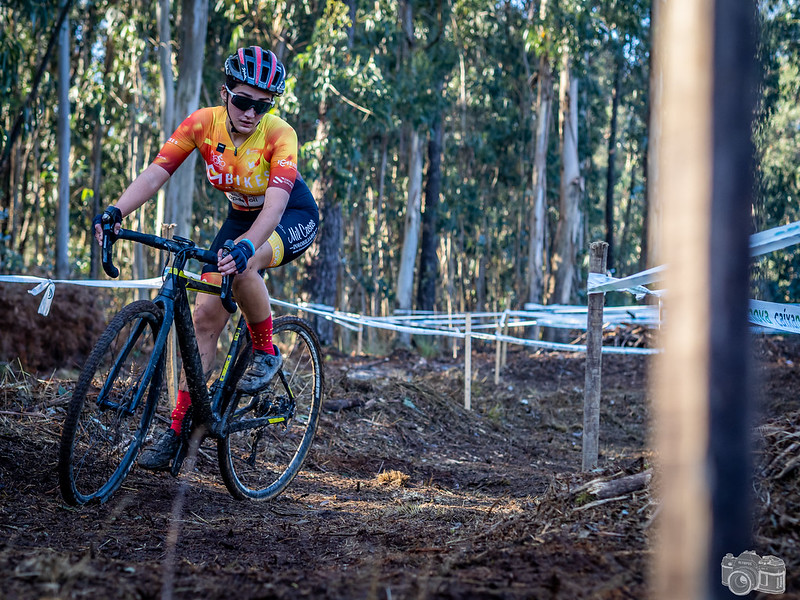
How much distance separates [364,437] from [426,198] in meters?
14.9

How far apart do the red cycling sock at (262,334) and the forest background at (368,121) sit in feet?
23.3

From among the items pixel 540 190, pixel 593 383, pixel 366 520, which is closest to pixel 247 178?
pixel 366 520

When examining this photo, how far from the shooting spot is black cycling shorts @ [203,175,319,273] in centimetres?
416

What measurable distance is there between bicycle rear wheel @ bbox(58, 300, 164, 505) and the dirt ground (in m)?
0.16

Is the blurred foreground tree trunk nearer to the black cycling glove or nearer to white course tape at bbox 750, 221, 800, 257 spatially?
white course tape at bbox 750, 221, 800, 257

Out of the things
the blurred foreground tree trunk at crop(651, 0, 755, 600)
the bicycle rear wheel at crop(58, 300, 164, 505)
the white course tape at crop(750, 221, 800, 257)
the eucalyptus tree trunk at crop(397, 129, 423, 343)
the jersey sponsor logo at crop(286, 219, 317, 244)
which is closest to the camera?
the blurred foreground tree trunk at crop(651, 0, 755, 600)

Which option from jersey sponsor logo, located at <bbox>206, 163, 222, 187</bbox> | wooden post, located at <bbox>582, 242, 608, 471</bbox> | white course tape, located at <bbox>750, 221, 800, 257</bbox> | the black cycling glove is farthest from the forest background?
the black cycling glove

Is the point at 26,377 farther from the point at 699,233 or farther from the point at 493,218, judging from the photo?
the point at 493,218

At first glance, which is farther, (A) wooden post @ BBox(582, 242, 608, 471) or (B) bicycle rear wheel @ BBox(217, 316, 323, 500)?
(A) wooden post @ BBox(582, 242, 608, 471)

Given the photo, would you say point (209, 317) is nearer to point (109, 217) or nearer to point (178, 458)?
point (178, 458)

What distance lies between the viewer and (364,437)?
6.77 meters

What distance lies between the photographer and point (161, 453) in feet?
12.3

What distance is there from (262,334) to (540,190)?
16587mm

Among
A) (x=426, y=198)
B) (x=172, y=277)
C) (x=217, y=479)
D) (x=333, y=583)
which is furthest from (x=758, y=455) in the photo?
(x=426, y=198)
